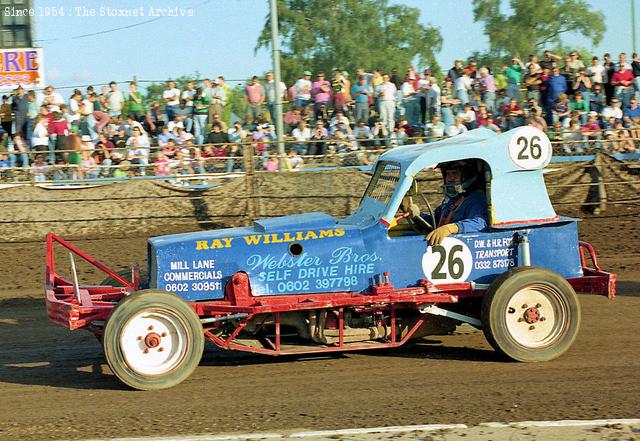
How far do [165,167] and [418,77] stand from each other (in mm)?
5829

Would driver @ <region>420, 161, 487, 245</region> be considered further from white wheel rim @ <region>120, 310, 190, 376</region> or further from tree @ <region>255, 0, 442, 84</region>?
tree @ <region>255, 0, 442, 84</region>

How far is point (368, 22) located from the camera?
5050 cm

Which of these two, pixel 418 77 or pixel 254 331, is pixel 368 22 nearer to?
pixel 418 77

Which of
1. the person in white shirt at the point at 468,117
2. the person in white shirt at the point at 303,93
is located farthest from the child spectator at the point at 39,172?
the person in white shirt at the point at 468,117

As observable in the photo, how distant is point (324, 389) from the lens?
630 cm

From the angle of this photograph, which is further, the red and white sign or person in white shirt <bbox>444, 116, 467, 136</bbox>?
the red and white sign

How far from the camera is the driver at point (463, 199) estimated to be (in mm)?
6949

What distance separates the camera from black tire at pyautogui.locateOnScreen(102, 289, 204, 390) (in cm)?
628

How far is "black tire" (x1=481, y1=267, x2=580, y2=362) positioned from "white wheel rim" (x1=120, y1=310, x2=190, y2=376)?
232 centimetres

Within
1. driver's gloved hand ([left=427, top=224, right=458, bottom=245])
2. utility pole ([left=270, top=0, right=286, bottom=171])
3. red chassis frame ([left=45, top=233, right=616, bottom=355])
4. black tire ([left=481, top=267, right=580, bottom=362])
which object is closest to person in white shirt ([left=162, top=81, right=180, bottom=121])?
utility pole ([left=270, top=0, right=286, bottom=171])

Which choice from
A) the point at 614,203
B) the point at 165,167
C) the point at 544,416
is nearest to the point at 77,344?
Answer: the point at 544,416

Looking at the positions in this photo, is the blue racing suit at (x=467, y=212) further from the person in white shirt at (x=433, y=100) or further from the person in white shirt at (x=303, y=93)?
the person in white shirt at (x=303, y=93)

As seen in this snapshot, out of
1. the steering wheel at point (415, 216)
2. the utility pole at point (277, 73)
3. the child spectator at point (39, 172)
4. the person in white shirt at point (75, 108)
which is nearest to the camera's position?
the steering wheel at point (415, 216)

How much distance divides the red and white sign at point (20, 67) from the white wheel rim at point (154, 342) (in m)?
15.6
